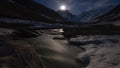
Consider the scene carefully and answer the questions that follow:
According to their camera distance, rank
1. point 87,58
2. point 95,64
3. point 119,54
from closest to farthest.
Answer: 1. point 95,64
2. point 119,54
3. point 87,58

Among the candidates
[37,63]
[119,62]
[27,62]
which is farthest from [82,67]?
[27,62]

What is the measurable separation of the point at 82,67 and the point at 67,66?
40.1 inches

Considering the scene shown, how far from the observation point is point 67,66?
10914 mm

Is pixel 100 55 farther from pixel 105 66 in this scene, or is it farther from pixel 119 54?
pixel 105 66

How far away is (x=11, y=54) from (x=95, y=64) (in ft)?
17.8

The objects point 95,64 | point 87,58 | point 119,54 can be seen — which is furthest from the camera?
point 87,58

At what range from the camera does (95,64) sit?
10.6m

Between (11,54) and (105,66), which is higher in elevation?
(11,54)

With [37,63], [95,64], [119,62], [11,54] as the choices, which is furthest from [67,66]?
[11,54]

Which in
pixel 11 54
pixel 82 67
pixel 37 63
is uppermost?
pixel 11 54

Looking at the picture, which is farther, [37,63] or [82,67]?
[82,67]

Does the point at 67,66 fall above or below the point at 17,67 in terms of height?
below

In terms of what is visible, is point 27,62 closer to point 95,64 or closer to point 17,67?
point 17,67

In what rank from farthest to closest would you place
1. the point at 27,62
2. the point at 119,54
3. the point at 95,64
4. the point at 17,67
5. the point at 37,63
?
the point at 119,54 < the point at 95,64 < the point at 37,63 < the point at 27,62 < the point at 17,67
